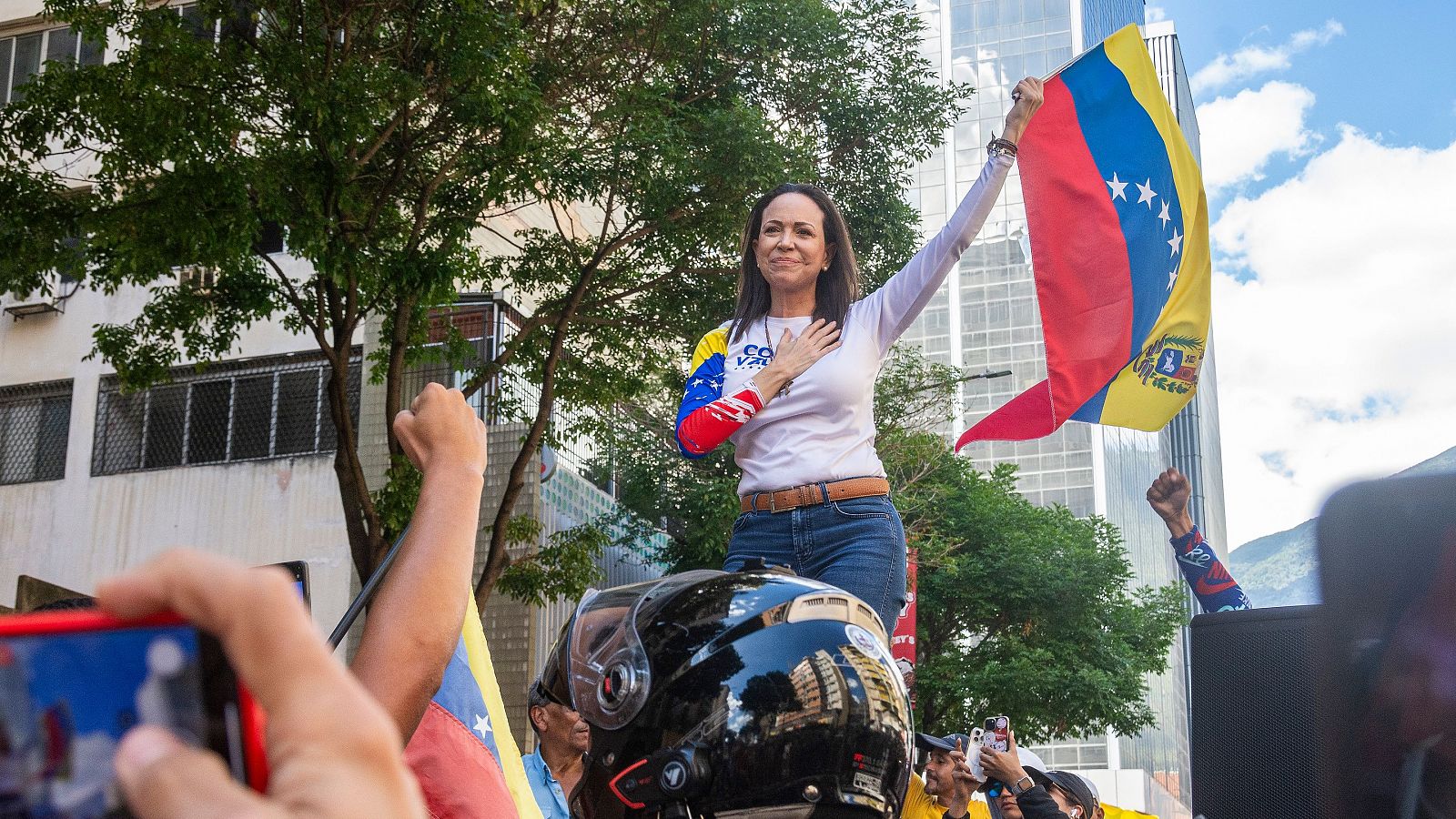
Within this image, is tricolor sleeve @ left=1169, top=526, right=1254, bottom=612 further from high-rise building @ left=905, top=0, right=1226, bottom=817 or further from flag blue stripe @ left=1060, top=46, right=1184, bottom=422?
high-rise building @ left=905, top=0, right=1226, bottom=817

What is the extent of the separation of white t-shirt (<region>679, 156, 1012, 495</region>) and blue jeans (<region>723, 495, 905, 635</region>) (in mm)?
90

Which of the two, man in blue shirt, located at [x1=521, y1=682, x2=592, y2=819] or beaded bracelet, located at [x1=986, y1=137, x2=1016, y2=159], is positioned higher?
beaded bracelet, located at [x1=986, y1=137, x2=1016, y2=159]

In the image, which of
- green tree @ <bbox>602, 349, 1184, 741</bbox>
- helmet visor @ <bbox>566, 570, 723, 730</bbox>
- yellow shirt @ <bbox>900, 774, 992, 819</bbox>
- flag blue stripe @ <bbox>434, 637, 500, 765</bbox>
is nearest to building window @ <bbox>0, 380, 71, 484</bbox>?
green tree @ <bbox>602, 349, 1184, 741</bbox>

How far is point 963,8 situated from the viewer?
98000 millimetres

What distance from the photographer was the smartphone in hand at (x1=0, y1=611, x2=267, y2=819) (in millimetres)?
638

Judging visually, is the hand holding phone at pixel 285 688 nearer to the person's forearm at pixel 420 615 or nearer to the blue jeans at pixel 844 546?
the person's forearm at pixel 420 615

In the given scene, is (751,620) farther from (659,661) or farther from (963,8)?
(963,8)

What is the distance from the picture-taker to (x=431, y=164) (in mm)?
12586

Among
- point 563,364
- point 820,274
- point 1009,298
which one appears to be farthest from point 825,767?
point 1009,298

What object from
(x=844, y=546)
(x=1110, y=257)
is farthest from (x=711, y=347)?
(x=1110, y=257)

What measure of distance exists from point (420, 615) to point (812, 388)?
2.09 meters

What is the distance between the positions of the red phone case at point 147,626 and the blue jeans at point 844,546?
8.42ft

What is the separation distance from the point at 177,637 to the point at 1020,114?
3590mm

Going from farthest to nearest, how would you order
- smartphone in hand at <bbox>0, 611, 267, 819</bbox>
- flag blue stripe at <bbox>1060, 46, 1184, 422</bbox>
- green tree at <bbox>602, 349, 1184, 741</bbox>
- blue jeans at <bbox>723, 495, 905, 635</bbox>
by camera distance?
green tree at <bbox>602, 349, 1184, 741</bbox>, flag blue stripe at <bbox>1060, 46, 1184, 422</bbox>, blue jeans at <bbox>723, 495, 905, 635</bbox>, smartphone in hand at <bbox>0, 611, 267, 819</bbox>
